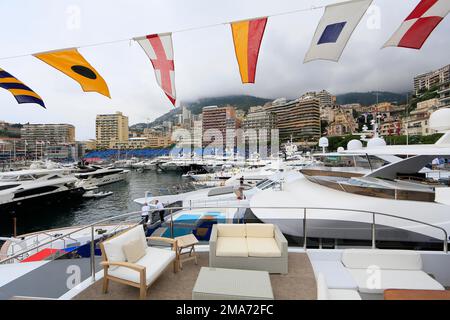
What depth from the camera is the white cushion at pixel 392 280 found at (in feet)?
8.58

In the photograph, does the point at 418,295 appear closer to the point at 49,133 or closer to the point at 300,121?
the point at 300,121

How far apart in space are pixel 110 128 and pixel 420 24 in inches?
3839

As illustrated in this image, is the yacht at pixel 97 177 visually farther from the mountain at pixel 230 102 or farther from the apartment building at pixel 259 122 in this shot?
the mountain at pixel 230 102

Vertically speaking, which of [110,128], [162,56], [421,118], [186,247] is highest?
[110,128]

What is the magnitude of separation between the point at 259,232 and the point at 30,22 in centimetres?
696

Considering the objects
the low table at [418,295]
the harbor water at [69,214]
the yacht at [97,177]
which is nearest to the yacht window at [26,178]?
the harbor water at [69,214]

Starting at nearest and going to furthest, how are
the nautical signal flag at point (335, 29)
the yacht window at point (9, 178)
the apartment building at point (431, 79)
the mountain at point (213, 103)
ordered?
1. the nautical signal flag at point (335, 29)
2. the yacht window at point (9, 178)
3. the apartment building at point (431, 79)
4. the mountain at point (213, 103)

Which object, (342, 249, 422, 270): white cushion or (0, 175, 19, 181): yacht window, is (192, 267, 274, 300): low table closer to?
(342, 249, 422, 270): white cushion

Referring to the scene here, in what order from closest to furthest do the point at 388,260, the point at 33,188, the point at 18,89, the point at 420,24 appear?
the point at 388,260 → the point at 420,24 → the point at 18,89 → the point at 33,188

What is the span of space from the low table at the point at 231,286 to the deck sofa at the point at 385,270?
4.26ft

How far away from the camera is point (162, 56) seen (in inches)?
160

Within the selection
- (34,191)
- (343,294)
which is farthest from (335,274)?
(34,191)

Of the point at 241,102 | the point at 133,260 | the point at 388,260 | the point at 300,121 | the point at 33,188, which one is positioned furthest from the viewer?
the point at 241,102
